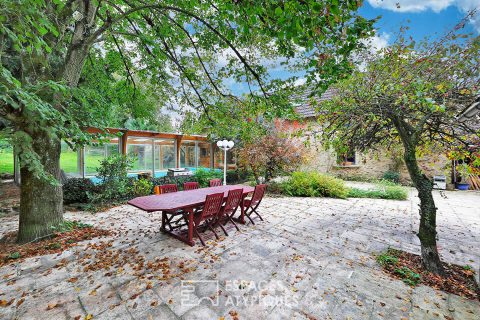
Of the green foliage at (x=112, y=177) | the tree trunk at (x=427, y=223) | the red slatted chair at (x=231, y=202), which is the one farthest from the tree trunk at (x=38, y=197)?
the tree trunk at (x=427, y=223)

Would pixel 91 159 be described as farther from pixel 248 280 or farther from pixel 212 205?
pixel 248 280

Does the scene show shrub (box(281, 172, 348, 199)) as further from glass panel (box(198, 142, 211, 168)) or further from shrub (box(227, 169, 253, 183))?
glass panel (box(198, 142, 211, 168))

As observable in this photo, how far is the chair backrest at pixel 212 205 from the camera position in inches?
151

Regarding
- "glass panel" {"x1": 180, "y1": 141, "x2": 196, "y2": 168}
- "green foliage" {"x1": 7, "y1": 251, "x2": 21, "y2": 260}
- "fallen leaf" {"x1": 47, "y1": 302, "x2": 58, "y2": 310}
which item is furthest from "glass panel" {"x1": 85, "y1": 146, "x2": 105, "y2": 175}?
"fallen leaf" {"x1": 47, "y1": 302, "x2": 58, "y2": 310}

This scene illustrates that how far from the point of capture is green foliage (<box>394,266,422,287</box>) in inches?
108

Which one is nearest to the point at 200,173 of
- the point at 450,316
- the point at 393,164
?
the point at 450,316

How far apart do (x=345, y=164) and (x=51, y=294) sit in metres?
13.5

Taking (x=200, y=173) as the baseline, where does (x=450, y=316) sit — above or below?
below

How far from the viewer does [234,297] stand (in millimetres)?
2406

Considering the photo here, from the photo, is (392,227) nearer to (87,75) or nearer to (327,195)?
(327,195)

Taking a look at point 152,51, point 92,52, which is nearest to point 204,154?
point 92,52

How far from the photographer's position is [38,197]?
12.3 ft

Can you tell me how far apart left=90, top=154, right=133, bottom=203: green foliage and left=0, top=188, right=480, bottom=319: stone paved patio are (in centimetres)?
230

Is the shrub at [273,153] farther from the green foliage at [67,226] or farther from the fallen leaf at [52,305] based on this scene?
the fallen leaf at [52,305]
